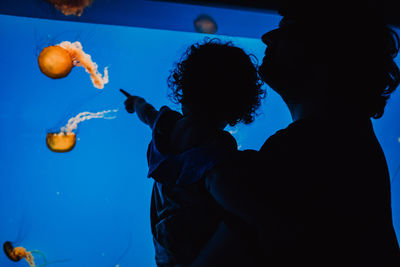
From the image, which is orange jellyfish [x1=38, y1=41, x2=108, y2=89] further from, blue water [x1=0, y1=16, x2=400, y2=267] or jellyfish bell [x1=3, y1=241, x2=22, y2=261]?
jellyfish bell [x1=3, y1=241, x2=22, y2=261]

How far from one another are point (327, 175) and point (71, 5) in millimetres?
1611

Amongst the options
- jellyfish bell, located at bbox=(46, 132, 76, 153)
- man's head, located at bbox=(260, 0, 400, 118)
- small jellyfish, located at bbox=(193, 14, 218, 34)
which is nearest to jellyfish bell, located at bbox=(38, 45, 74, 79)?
jellyfish bell, located at bbox=(46, 132, 76, 153)

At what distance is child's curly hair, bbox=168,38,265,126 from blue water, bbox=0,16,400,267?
0.99m

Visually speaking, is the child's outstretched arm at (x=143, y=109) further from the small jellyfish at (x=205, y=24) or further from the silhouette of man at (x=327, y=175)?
the small jellyfish at (x=205, y=24)

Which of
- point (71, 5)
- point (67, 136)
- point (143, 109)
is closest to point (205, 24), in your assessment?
point (71, 5)

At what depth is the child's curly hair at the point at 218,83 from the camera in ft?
3.23

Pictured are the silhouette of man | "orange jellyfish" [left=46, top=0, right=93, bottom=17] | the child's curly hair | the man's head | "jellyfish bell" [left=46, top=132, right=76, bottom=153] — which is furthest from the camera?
"jellyfish bell" [left=46, top=132, right=76, bottom=153]

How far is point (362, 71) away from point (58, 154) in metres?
1.78

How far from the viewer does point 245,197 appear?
522 millimetres

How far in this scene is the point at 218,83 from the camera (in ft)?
3.25

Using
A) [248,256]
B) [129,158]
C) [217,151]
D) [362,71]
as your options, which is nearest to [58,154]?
[129,158]

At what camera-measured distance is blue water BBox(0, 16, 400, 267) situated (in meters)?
1.68

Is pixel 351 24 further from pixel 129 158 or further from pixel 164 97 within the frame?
pixel 129 158

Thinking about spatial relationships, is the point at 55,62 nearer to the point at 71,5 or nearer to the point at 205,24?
the point at 71,5
